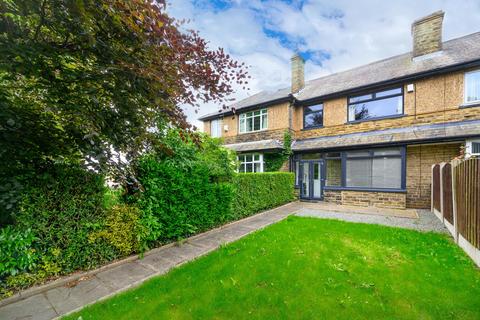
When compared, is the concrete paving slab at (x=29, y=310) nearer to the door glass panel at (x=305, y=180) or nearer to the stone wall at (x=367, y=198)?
the stone wall at (x=367, y=198)

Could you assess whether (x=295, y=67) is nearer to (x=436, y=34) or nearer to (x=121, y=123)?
(x=436, y=34)

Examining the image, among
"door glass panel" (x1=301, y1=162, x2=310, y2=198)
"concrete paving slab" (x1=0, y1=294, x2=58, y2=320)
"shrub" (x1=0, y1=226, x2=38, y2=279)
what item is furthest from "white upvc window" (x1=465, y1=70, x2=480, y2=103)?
"shrub" (x1=0, y1=226, x2=38, y2=279)

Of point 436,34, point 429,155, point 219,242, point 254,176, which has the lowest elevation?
point 219,242

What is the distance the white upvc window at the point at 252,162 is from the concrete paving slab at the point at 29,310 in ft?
37.2

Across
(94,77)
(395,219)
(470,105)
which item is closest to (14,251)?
(94,77)

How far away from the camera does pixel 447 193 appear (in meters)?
6.38

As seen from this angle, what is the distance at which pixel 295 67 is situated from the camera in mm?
15156

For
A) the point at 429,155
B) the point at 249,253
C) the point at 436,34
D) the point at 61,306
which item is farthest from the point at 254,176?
the point at 436,34

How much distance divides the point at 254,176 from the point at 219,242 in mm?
3743

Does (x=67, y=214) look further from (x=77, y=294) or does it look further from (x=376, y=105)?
(x=376, y=105)

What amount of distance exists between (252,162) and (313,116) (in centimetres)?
485

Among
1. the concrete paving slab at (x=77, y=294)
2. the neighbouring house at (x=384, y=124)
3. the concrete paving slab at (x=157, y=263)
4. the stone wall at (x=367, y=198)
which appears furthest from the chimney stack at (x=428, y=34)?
the concrete paving slab at (x=77, y=294)

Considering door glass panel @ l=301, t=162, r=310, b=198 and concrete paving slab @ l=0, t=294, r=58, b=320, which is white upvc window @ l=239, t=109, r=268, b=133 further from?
concrete paving slab @ l=0, t=294, r=58, b=320

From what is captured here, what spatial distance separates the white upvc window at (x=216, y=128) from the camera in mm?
17444
